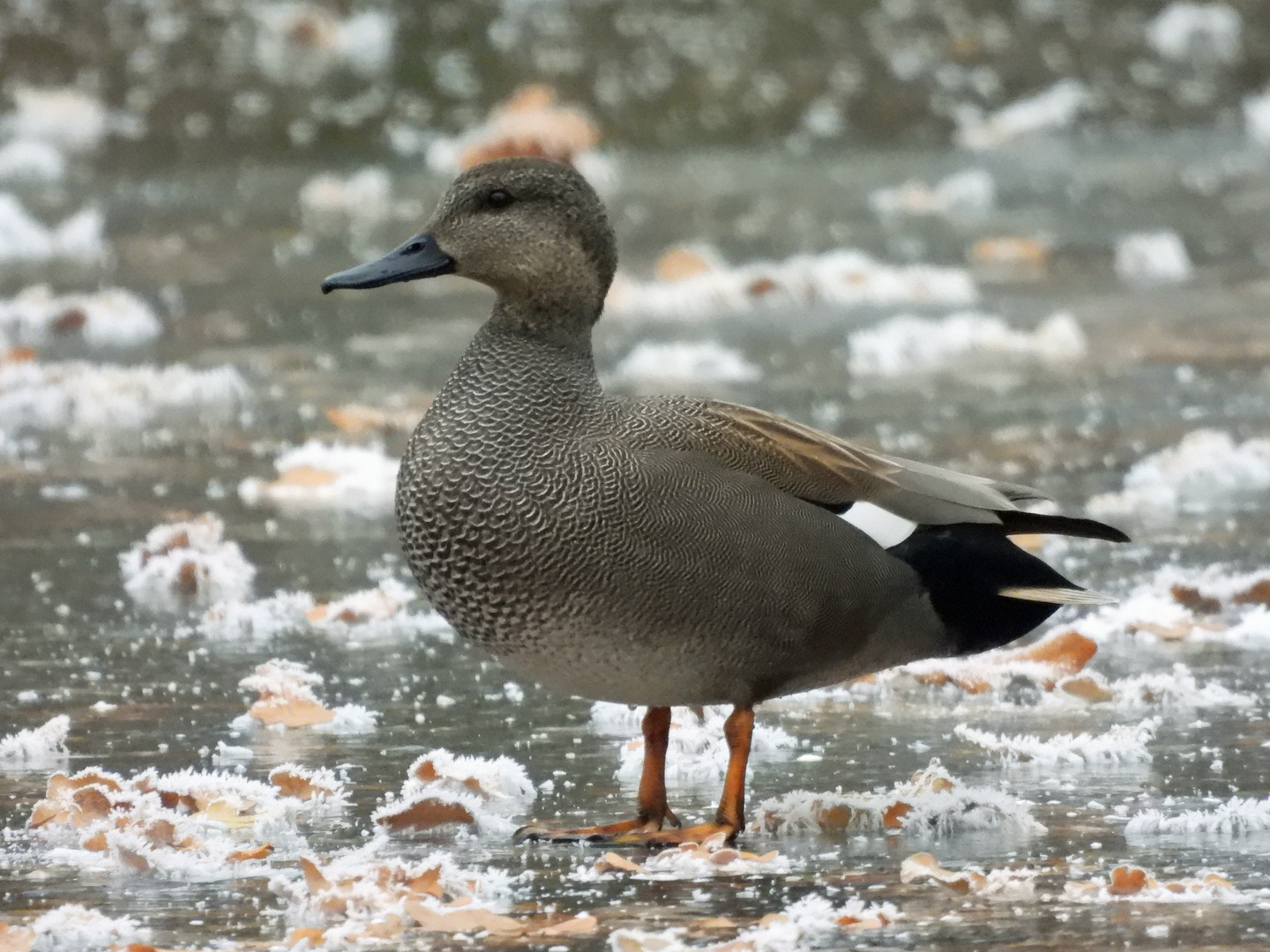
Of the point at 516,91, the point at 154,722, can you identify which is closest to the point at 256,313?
the point at 516,91

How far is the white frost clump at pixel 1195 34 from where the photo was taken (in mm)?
16312

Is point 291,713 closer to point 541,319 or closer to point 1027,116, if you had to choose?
point 541,319

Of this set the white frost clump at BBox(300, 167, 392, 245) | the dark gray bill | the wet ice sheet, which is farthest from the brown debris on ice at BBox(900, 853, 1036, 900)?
the white frost clump at BBox(300, 167, 392, 245)

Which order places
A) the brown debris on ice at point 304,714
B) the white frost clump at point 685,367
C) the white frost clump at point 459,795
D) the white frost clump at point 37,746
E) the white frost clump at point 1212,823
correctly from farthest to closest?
the white frost clump at point 685,367 → the brown debris on ice at point 304,714 → the white frost clump at point 37,746 → the white frost clump at point 459,795 → the white frost clump at point 1212,823

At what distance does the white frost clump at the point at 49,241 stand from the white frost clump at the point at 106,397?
293cm

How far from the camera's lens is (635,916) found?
3645 millimetres

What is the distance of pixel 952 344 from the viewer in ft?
32.9

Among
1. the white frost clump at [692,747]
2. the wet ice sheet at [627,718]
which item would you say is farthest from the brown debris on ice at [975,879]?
the white frost clump at [692,747]

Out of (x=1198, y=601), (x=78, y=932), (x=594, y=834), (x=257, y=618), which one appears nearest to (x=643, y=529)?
(x=594, y=834)

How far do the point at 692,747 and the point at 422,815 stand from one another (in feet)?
2.74

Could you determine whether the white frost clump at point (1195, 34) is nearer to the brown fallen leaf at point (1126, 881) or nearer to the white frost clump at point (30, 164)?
the white frost clump at point (30, 164)

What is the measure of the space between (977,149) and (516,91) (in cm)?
298

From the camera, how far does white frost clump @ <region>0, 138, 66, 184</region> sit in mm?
14461

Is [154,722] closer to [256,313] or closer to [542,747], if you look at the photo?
[542,747]
